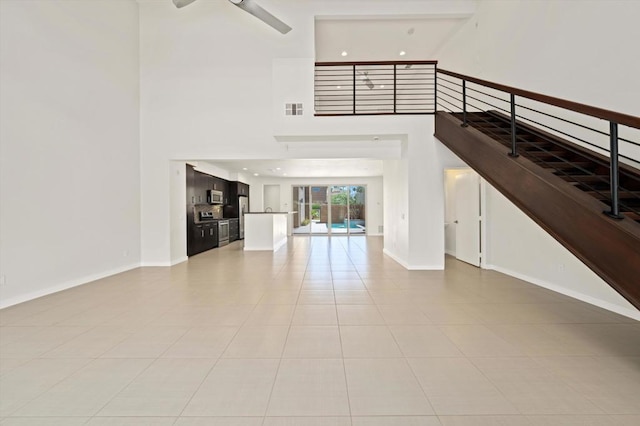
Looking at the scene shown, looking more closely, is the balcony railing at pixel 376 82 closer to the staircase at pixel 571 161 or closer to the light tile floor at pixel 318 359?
the staircase at pixel 571 161

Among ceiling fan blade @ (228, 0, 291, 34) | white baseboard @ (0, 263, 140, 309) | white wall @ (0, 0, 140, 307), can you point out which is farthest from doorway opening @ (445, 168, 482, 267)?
white baseboard @ (0, 263, 140, 309)

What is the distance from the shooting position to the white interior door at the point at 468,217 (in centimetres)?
595

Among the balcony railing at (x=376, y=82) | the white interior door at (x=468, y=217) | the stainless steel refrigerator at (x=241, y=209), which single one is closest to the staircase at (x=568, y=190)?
the white interior door at (x=468, y=217)

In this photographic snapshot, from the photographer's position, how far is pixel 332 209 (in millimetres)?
13258

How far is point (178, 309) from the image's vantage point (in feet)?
11.7

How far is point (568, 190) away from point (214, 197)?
28.0 feet

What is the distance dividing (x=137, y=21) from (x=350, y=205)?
957 centimetres

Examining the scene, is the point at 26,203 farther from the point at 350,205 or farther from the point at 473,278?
the point at 350,205

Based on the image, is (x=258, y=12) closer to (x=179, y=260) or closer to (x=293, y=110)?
(x=293, y=110)

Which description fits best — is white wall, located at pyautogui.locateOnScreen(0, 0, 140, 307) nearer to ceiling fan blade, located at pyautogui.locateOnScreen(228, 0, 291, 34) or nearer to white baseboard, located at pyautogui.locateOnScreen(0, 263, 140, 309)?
white baseboard, located at pyautogui.locateOnScreen(0, 263, 140, 309)

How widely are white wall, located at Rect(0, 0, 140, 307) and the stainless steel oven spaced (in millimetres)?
3424

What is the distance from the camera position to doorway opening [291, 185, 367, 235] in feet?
43.3

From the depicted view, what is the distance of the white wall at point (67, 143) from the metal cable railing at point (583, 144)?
6125mm

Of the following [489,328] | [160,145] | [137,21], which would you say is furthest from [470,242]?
[137,21]
